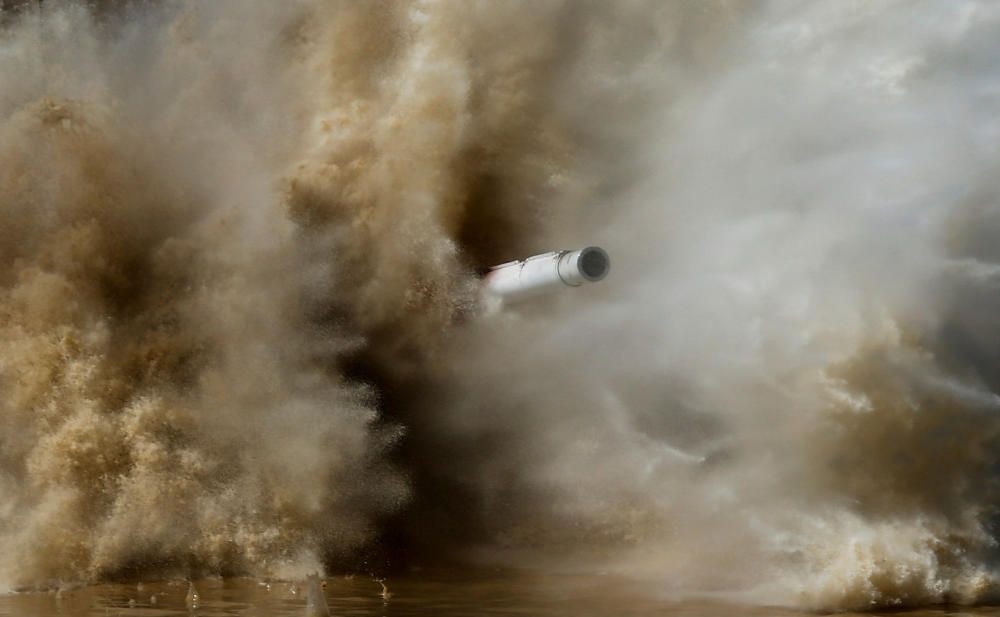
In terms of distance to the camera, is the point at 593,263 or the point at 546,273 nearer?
the point at 593,263

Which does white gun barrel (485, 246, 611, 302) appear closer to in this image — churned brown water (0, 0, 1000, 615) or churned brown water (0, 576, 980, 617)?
churned brown water (0, 0, 1000, 615)

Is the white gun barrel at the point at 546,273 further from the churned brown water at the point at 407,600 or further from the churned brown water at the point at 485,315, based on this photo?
the churned brown water at the point at 407,600

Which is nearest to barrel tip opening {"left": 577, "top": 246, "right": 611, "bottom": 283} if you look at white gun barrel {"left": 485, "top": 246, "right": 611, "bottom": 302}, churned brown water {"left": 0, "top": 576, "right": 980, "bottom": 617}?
white gun barrel {"left": 485, "top": 246, "right": 611, "bottom": 302}

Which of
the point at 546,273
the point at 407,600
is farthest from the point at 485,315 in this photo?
the point at 407,600

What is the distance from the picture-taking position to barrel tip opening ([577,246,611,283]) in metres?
15.8

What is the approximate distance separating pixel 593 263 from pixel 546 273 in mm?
757

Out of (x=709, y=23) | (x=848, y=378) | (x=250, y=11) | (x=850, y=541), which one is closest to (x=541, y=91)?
(x=709, y=23)

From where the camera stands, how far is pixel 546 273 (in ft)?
53.9

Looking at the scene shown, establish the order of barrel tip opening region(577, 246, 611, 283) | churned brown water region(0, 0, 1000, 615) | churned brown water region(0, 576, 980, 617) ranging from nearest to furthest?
churned brown water region(0, 576, 980, 617) → churned brown water region(0, 0, 1000, 615) → barrel tip opening region(577, 246, 611, 283)

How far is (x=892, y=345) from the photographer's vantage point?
1372 centimetres

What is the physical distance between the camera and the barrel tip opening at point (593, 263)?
51.9ft

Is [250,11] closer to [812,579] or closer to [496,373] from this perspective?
[496,373]

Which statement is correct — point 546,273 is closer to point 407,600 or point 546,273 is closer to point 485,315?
point 485,315

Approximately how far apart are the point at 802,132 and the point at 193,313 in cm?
798
